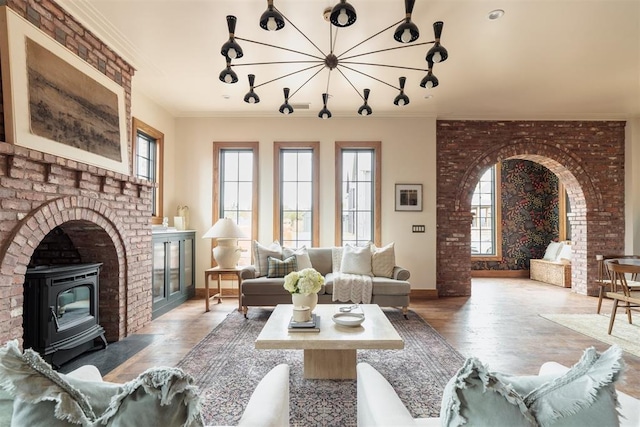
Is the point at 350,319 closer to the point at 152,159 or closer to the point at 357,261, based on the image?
the point at 357,261

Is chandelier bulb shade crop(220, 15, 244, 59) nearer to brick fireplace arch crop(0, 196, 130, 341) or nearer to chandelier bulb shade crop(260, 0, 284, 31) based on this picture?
chandelier bulb shade crop(260, 0, 284, 31)

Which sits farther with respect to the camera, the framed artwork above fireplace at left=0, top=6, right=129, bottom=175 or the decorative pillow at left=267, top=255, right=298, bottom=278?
the decorative pillow at left=267, top=255, right=298, bottom=278

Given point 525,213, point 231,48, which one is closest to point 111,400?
point 231,48

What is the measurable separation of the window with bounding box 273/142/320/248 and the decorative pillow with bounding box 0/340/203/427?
4835 mm

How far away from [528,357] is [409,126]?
3.83 meters

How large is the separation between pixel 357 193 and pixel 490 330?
286cm

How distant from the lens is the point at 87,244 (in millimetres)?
3375

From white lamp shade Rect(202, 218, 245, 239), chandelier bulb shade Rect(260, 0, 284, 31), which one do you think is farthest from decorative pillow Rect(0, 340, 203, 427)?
white lamp shade Rect(202, 218, 245, 239)

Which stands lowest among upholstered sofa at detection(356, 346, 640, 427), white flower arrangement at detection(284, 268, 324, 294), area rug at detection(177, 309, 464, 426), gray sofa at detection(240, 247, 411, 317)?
area rug at detection(177, 309, 464, 426)

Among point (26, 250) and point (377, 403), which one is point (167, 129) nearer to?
point (26, 250)

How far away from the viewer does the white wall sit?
557cm

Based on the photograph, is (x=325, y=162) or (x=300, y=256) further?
(x=325, y=162)

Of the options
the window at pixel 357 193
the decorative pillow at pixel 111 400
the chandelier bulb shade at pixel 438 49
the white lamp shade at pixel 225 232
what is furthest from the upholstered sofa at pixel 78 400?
the window at pixel 357 193

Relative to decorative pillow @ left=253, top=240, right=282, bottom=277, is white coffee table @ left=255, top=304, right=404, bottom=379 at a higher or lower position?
lower
